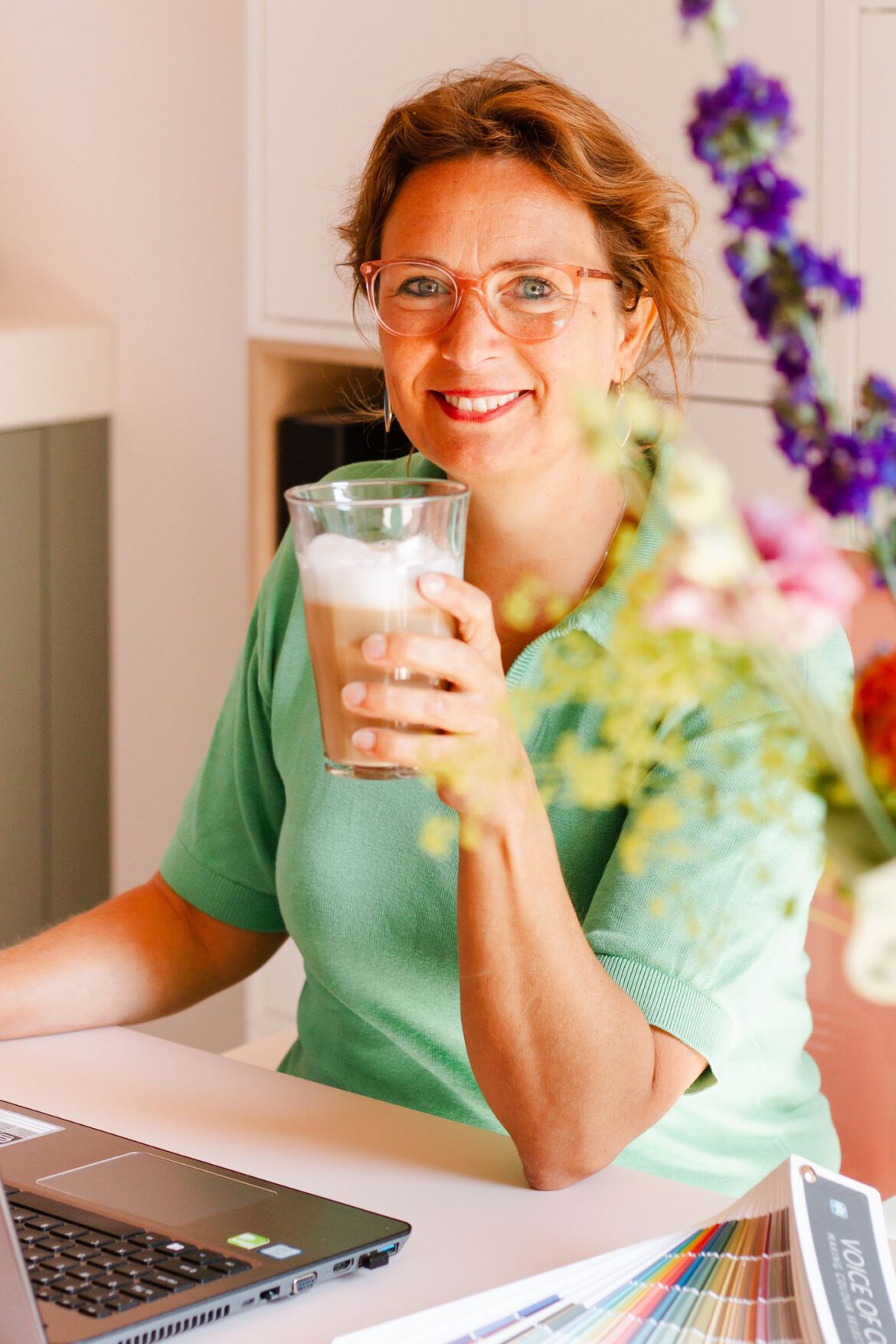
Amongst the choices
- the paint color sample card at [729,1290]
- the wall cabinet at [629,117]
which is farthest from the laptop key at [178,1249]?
the wall cabinet at [629,117]

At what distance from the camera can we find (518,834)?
2.89 ft

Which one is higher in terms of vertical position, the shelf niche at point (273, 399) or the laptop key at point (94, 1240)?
the shelf niche at point (273, 399)

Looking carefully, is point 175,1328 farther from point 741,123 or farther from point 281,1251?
point 741,123

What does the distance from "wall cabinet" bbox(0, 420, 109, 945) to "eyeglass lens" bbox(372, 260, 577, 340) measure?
1.42 metres

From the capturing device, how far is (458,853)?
1060 millimetres

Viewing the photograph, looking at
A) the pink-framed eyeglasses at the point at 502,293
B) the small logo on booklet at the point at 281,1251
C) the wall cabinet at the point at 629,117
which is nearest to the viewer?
the small logo on booklet at the point at 281,1251

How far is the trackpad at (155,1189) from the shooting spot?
0.88 metres

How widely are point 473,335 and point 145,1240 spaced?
64 centimetres

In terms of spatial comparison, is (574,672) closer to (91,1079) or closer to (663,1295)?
(663,1295)

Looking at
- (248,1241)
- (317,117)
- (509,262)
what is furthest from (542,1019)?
(317,117)

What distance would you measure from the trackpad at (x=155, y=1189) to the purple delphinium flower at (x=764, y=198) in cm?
64

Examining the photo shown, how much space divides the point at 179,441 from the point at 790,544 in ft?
7.21

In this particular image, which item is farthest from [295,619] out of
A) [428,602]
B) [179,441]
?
[179,441]

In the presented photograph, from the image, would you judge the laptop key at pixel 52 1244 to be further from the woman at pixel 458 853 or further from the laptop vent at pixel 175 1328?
the woman at pixel 458 853
